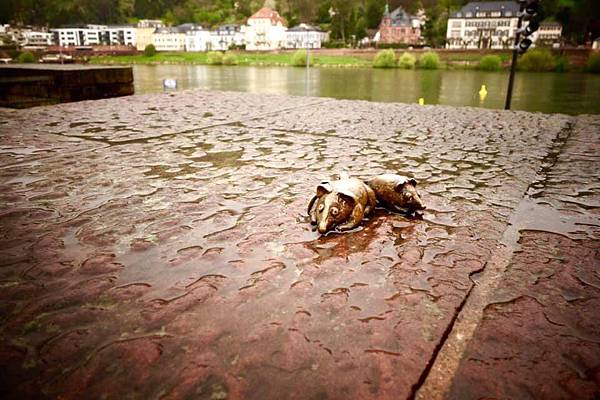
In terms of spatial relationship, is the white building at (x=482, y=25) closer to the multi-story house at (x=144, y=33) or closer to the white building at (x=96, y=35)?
the multi-story house at (x=144, y=33)

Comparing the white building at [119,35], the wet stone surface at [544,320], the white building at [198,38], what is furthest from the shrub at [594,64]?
the white building at [119,35]

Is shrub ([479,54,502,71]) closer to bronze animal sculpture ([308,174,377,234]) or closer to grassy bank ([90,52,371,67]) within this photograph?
grassy bank ([90,52,371,67])

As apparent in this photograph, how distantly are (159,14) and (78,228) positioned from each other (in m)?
167

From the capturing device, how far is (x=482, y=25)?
323 feet

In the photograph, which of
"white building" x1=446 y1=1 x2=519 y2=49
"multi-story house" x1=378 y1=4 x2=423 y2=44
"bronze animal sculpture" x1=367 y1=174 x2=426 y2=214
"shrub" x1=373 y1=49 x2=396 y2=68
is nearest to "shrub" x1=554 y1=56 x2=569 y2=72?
"shrub" x1=373 y1=49 x2=396 y2=68

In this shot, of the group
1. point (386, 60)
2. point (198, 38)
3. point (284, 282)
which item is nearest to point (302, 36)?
point (198, 38)

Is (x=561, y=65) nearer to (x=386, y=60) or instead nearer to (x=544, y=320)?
(x=386, y=60)

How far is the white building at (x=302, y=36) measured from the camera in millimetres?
115012

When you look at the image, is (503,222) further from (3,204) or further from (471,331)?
(3,204)

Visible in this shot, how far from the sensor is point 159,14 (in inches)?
5802

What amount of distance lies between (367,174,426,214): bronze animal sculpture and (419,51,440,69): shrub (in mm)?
66431

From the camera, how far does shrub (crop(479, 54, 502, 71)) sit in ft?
191

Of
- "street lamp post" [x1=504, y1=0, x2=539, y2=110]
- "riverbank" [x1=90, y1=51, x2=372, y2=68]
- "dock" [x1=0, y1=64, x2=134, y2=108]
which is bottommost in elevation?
"dock" [x1=0, y1=64, x2=134, y2=108]

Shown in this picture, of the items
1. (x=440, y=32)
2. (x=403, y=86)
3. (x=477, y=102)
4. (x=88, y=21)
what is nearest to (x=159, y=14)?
(x=88, y=21)
